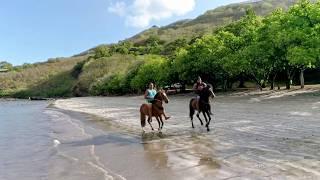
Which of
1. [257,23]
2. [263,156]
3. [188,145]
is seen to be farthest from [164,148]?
[257,23]

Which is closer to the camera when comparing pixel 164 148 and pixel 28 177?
pixel 28 177

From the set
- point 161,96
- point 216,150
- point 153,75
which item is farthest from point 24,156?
point 153,75

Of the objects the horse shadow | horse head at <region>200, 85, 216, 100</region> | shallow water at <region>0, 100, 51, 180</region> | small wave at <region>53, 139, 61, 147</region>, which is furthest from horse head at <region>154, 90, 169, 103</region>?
shallow water at <region>0, 100, 51, 180</region>

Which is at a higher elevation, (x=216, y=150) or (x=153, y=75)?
(x=153, y=75)

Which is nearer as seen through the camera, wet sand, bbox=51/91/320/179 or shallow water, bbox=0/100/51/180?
wet sand, bbox=51/91/320/179

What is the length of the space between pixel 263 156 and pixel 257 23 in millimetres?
53868

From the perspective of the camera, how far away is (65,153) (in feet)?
70.5

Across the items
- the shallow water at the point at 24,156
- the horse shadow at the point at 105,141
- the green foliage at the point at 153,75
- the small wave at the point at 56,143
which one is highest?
the green foliage at the point at 153,75

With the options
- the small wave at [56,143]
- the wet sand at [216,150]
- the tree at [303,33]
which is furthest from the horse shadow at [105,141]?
the tree at [303,33]

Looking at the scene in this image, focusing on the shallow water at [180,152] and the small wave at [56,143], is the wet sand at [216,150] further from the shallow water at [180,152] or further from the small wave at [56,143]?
the small wave at [56,143]

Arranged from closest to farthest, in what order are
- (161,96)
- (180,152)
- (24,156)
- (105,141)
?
1. (180,152)
2. (24,156)
3. (105,141)
4. (161,96)

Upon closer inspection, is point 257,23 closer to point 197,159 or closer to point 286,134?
point 286,134

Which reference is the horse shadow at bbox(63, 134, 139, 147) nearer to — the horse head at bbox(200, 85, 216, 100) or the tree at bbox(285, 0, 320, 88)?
the horse head at bbox(200, 85, 216, 100)

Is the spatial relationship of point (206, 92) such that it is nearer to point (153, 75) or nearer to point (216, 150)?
point (216, 150)
